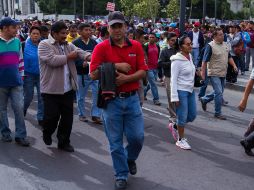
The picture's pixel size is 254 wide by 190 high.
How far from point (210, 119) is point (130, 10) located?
42.2 metres

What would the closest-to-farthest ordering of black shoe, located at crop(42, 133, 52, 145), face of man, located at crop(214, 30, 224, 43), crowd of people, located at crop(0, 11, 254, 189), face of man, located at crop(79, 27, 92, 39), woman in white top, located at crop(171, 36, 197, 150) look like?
crowd of people, located at crop(0, 11, 254, 189), woman in white top, located at crop(171, 36, 197, 150), black shoe, located at crop(42, 133, 52, 145), face of man, located at crop(79, 27, 92, 39), face of man, located at crop(214, 30, 224, 43)

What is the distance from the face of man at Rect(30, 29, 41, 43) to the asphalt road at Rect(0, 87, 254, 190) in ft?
5.06

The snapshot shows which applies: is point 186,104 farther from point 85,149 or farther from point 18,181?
point 18,181

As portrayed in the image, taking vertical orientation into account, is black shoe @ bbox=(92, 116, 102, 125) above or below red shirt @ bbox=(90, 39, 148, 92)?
below

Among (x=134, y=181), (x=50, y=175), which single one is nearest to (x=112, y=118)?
(x=134, y=181)

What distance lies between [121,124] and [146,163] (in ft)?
4.12

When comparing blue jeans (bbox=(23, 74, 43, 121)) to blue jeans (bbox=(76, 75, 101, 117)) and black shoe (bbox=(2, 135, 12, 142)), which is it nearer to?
blue jeans (bbox=(76, 75, 101, 117))

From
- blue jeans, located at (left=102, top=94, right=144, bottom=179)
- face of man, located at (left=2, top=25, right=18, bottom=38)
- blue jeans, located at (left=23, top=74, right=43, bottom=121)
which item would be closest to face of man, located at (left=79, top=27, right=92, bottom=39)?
blue jeans, located at (left=23, top=74, right=43, bottom=121)

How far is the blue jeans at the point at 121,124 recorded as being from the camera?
16.0ft

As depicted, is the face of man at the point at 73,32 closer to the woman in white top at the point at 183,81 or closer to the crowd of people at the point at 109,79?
the crowd of people at the point at 109,79

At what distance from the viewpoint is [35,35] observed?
786 centimetres

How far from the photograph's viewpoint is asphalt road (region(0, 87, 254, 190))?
5258mm

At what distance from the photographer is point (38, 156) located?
634 centimetres

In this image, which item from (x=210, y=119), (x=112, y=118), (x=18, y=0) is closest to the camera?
(x=112, y=118)
